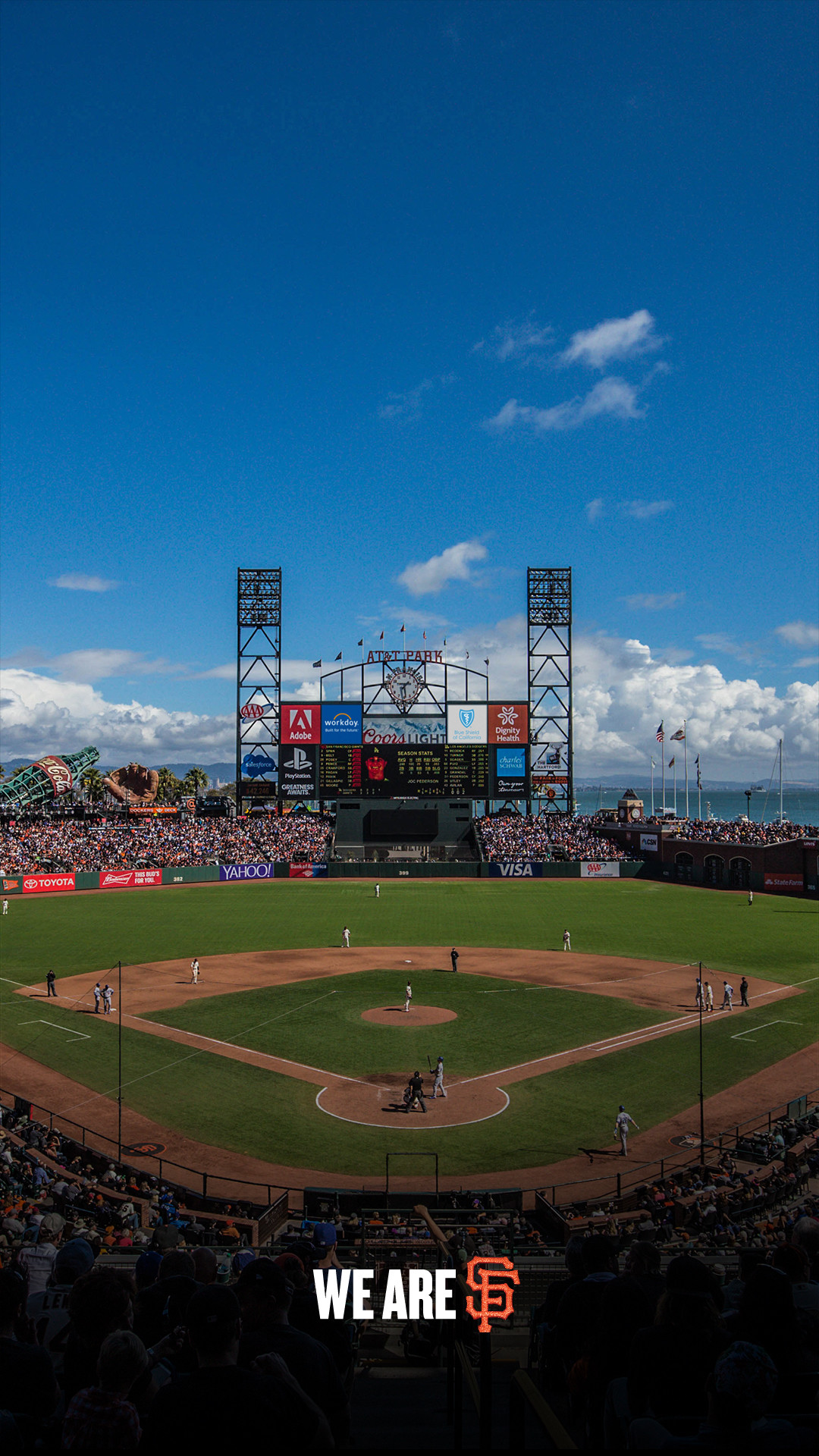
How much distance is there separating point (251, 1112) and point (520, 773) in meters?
64.5

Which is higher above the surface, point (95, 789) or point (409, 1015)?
point (95, 789)

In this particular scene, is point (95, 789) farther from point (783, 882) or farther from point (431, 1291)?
point (431, 1291)

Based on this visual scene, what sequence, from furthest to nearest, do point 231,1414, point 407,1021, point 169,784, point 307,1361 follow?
1. point 169,784
2. point 407,1021
3. point 307,1361
4. point 231,1414

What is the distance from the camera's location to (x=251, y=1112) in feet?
73.9

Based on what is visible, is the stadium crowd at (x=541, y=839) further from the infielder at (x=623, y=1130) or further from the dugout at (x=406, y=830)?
the infielder at (x=623, y=1130)

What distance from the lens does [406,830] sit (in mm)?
83688

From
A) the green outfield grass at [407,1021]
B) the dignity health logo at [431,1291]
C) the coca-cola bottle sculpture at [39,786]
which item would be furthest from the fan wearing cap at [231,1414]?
the coca-cola bottle sculpture at [39,786]

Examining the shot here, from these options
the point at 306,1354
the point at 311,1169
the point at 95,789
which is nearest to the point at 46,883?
the point at 311,1169

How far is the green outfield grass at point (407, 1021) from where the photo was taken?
89.1 feet

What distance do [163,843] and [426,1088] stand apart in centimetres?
6207

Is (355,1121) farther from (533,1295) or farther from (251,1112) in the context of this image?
(533,1295)

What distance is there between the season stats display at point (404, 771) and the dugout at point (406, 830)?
4.59ft

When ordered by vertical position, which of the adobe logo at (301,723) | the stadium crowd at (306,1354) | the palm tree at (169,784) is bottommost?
the stadium crowd at (306,1354)

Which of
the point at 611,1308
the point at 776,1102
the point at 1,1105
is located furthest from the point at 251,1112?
the point at 611,1308
